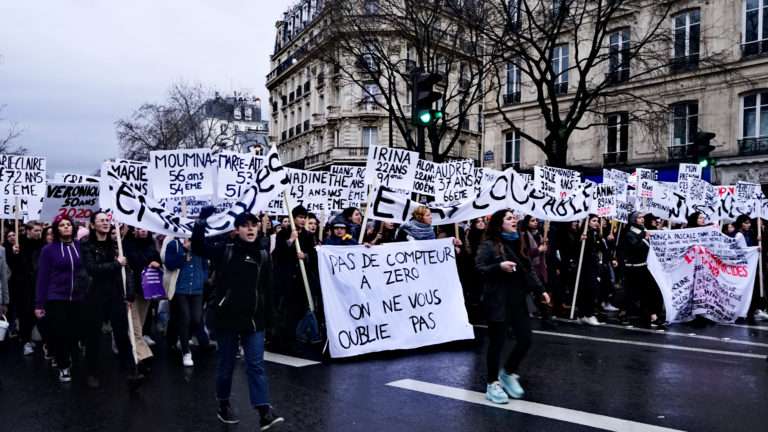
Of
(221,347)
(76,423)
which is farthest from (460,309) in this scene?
(76,423)

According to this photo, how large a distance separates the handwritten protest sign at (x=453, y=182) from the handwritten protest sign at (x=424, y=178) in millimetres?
143

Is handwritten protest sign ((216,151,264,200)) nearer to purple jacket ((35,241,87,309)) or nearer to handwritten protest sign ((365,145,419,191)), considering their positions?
handwritten protest sign ((365,145,419,191))

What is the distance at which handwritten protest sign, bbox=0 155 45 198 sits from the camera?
397 inches

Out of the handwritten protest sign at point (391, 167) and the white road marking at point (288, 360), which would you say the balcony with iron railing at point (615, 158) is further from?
the white road marking at point (288, 360)

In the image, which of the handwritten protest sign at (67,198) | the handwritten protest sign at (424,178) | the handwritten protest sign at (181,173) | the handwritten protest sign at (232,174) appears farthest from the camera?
the handwritten protest sign at (424,178)

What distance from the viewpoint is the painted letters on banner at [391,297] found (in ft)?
25.5

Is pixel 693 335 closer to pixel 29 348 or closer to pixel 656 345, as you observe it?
pixel 656 345

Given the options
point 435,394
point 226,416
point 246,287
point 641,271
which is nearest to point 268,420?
point 226,416

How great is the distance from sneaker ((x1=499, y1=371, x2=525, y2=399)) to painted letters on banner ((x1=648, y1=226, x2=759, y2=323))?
5329 millimetres

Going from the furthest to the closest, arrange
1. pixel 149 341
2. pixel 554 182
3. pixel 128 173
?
pixel 554 182 → pixel 149 341 → pixel 128 173

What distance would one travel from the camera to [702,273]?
11109mm

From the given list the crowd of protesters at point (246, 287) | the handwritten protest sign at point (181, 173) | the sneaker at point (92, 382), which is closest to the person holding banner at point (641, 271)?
the crowd of protesters at point (246, 287)

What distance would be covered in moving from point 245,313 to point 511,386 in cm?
246

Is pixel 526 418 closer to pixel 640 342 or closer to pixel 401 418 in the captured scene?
pixel 401 418
